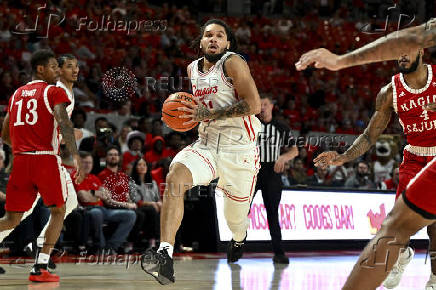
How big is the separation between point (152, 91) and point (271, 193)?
20.5 feet

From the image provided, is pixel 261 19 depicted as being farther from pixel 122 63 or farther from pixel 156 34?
pixel 122 63

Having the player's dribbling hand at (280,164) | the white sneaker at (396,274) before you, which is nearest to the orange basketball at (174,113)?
the white sneaker at (396,274)

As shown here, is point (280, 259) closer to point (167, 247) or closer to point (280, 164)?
point (280, 164)

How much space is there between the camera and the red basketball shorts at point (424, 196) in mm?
3029

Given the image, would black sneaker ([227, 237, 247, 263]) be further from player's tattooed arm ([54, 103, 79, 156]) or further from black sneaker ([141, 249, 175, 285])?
black sneaker ([141, 249, 175, 285])

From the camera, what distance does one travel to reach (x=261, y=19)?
21609mm

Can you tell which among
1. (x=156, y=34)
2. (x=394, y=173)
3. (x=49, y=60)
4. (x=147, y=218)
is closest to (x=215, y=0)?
(x=156, y=34)

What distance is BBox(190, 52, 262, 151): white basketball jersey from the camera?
5699mm

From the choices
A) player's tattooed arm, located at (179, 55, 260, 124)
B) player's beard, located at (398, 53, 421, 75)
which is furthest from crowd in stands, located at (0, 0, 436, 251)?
player's beard, located at (398, 53, 421, 75)

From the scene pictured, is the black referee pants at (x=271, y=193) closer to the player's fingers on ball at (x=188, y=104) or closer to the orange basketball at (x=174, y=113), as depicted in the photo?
the orange basketball at (x=174, y=113)

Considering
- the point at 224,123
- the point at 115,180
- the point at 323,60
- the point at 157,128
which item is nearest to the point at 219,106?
the point at 224,123

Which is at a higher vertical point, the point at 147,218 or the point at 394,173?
the point at 394,173

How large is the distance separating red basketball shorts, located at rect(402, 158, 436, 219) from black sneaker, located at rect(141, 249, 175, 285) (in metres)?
2.09

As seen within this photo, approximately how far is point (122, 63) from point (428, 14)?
13985mm
